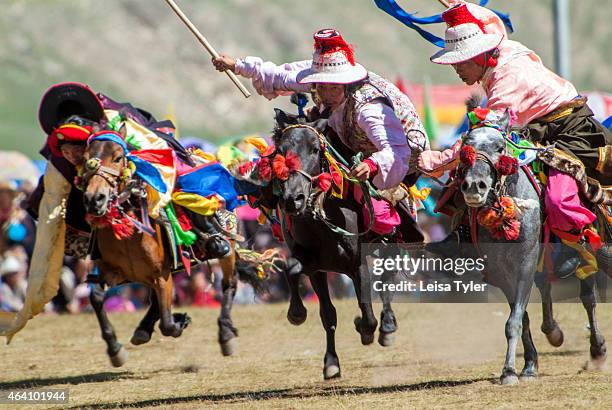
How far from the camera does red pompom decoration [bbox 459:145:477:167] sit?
721cm

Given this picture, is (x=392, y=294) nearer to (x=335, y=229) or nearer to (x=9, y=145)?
(x=335, y=229)

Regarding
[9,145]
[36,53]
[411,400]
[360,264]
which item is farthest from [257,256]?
[36,53]

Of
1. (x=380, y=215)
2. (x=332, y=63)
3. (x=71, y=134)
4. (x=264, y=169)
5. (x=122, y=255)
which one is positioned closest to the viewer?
(x=264, y=169)

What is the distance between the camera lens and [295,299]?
8.93 meters

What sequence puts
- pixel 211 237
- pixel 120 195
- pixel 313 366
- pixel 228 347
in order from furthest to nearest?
1. pixel 228 347
2. pixel 211 237
3. pixel 313 366
4. pixel 120 195

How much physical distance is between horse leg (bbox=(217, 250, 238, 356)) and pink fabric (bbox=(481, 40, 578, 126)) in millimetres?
3480

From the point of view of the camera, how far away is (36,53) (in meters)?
45.9

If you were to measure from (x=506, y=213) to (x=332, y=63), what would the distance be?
5.22ft

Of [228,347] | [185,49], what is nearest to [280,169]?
[228,347]

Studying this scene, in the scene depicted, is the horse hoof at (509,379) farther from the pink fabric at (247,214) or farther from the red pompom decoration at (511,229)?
the pink fabric at (247,214)

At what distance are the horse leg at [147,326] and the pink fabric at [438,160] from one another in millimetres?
3192

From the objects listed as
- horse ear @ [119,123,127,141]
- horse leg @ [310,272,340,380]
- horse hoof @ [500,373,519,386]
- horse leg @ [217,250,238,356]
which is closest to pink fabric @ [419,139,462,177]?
horse leg @ [310,272,340,380]

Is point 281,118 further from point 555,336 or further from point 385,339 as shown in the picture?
point 555,336

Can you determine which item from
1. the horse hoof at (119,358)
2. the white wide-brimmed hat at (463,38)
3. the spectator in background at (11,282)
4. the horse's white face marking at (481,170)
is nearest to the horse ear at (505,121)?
the horse's white face marking at (481,170)
